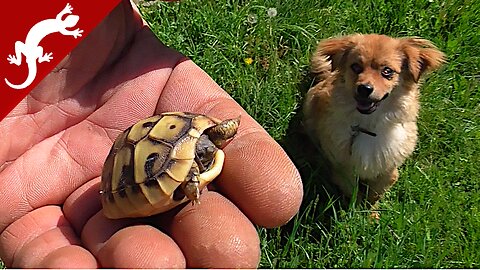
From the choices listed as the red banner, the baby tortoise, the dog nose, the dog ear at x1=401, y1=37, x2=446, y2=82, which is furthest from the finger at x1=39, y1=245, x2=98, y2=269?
the dog ear at x1=401, y1=37, x2=446, y2=82

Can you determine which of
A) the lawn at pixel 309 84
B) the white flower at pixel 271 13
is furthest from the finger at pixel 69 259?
the white flower at pixel 271 13

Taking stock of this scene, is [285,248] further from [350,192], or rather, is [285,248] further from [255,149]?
[255,149]

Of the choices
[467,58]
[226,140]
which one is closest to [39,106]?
[226,140]

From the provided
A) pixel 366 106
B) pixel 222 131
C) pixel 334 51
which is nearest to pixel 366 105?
pixel 366 106

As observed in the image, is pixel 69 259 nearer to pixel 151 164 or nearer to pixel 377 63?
pixel 151 164

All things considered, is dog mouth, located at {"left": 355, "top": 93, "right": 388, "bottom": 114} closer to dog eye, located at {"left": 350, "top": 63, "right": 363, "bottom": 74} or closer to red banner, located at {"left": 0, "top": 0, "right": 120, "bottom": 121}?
dog eye, located at {"left": 350, "top": 63, "right": 363, "bottom": 74}

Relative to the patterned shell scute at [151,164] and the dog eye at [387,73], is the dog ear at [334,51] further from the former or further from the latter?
the patterned shell scute at [151,164]
